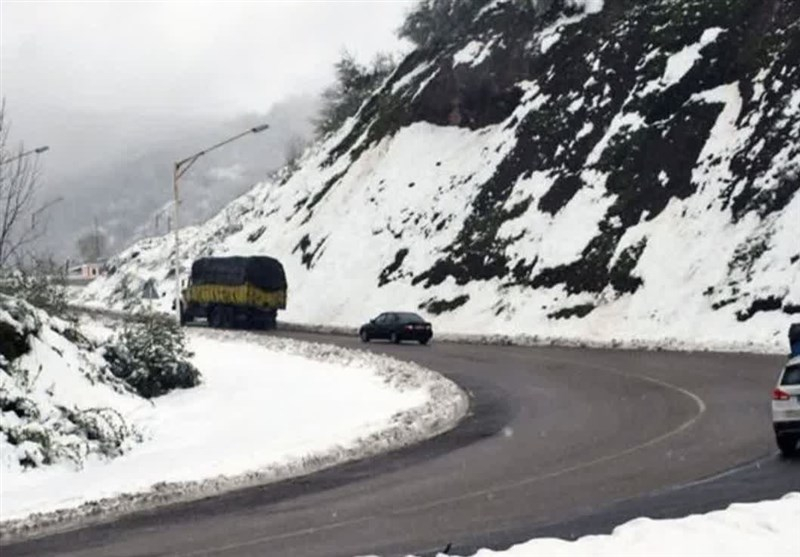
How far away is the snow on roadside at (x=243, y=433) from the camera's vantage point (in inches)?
533

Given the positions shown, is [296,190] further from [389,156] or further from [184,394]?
[184,394]

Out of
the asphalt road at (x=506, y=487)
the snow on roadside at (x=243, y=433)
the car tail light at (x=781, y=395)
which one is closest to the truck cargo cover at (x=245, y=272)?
the snow on roadside at (x=243, y=433)

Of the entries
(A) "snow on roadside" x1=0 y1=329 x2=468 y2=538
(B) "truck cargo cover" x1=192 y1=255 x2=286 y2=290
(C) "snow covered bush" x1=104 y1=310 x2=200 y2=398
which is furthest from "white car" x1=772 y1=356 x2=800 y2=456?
(B) "truck cargo cover" x1=192 y1=255 x2=286 y2=290

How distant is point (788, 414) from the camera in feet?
47.6

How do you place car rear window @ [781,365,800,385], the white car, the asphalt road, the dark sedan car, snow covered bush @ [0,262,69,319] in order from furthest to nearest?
1. the dark sedan car
2. snow covered bush @ [0,262,69,319]
3. car rear window @ [781,365,800,385]
4. the white car
5. the asphalt road

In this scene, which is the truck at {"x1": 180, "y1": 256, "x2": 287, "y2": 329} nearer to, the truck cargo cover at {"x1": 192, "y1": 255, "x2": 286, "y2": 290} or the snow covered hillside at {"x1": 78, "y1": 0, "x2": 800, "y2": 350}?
the truck cargo cover at {"x1": 192, "y1": 255, "x2": 286, "y2": 290}

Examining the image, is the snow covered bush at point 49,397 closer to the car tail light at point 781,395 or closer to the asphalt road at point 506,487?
the asphalt road at point 506,487

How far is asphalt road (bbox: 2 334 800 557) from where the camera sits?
1081 centimetres

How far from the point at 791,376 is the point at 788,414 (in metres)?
0.76

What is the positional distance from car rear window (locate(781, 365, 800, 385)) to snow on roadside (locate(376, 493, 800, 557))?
202 inches

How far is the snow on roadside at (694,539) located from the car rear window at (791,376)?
5.13 meters

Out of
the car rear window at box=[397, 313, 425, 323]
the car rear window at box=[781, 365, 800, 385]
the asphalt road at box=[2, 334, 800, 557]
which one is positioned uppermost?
the car rear window at box=[397, 313, 425, 323]

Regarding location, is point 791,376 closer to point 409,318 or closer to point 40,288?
point 40,288

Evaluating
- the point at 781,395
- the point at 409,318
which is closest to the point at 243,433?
the point at 781,395
